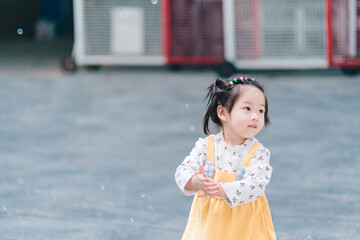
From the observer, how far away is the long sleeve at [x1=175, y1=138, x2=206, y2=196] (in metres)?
2.32

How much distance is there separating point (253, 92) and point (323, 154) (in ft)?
8.97

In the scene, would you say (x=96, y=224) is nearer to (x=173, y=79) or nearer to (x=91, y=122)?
(x=91, y=122)

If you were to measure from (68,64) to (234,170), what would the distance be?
708cm

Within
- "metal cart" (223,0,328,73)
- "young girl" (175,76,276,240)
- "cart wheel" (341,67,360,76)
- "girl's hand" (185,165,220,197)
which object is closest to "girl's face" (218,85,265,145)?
"young girl" (175,76,276,240)

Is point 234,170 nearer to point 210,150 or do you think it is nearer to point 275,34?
point 210,150

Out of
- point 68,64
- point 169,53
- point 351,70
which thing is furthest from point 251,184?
point 68,64

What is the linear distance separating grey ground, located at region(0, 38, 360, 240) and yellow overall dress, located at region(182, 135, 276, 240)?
105cm

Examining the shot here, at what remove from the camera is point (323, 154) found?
4.98m

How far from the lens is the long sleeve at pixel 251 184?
7.46 feet

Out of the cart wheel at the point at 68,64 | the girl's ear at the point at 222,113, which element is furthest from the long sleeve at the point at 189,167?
the cart wheel at the point at 68,64

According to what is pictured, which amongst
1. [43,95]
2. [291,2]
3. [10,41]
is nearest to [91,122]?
[43,95]

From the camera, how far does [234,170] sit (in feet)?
7.87

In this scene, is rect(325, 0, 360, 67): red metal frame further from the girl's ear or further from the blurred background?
the girl's ear

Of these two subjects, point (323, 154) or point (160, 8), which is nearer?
point (323, 154)
